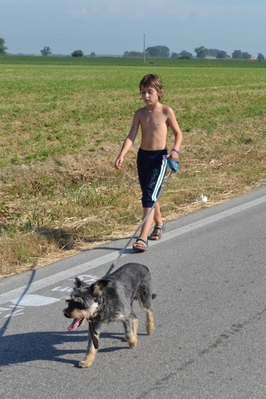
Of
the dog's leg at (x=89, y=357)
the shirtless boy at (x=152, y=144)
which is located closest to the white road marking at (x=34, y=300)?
the dog's leg at (x=89, y=357)

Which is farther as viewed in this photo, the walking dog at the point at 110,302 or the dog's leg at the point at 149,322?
the dog's leg at the point at 149,322

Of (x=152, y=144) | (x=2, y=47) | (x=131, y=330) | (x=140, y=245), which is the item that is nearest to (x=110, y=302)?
(x=131, y=330)

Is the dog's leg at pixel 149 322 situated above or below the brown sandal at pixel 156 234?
above

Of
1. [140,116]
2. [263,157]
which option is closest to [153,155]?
[140,116]

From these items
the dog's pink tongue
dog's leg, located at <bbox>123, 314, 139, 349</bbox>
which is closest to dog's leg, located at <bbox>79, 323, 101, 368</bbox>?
dog's leg, located at <bbox>123, 314, 139, 349</bbox>

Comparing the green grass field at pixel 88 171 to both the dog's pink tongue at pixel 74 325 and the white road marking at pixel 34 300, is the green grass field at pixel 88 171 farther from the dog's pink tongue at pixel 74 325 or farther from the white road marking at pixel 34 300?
the dog's pink tongue at pixel 74 325

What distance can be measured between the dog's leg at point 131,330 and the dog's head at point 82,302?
1.43 feet

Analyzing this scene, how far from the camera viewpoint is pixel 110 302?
4113 millimetres

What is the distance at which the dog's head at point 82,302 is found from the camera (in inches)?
147

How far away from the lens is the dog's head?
12.3 ft

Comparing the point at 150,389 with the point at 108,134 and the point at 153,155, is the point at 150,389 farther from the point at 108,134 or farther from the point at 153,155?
the point at 108,134

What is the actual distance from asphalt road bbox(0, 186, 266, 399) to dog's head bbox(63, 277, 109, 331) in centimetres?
42

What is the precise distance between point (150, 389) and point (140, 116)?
371cm

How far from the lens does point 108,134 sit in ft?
58.5
